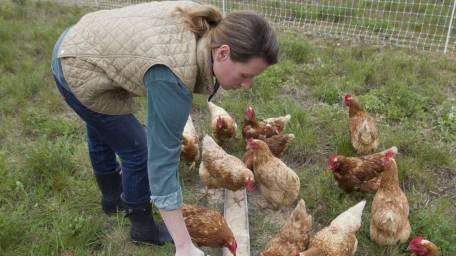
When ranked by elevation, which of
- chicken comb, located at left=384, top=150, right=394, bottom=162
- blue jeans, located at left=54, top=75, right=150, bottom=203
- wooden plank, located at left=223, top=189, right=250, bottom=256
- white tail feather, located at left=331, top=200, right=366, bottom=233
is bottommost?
wooden plank, located at left=223, top=189, right=250, bottom=256

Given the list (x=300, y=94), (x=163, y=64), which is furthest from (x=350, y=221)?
(x=300, y=94)

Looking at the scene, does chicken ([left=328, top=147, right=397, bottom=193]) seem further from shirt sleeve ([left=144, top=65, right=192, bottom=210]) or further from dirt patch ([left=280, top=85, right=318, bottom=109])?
shirt sleeve ([left=144, top=65, right=192, bottom=210])

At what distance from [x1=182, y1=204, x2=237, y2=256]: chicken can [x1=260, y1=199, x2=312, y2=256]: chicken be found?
0.76ft

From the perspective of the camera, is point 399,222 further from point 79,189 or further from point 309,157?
point 79,189

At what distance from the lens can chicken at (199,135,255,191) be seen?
3.07 m

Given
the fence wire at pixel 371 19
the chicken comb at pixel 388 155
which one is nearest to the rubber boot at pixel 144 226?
the chicken comb at pixel 388 155

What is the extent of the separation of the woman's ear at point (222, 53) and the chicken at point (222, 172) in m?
1.58

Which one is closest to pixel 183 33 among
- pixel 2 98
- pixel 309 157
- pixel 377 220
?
pixel 377 220

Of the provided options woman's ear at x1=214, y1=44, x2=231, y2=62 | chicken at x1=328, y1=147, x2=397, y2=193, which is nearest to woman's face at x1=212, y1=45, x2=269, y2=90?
woman's ear at x1=214, y1=44, x2=231, y2=62

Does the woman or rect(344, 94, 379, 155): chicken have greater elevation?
the woman

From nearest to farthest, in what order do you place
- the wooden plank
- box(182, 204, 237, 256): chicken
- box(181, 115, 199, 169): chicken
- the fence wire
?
box(182, 204, 237, 256): chicken → the wooden plank → box(181, 115, 199, 169): chicken → the fence wire

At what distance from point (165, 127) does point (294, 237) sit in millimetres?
1304

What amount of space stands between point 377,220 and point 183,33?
1793 mm

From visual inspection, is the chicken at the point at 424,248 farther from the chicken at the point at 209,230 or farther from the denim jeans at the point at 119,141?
the denim jeans at the point at 119,141
